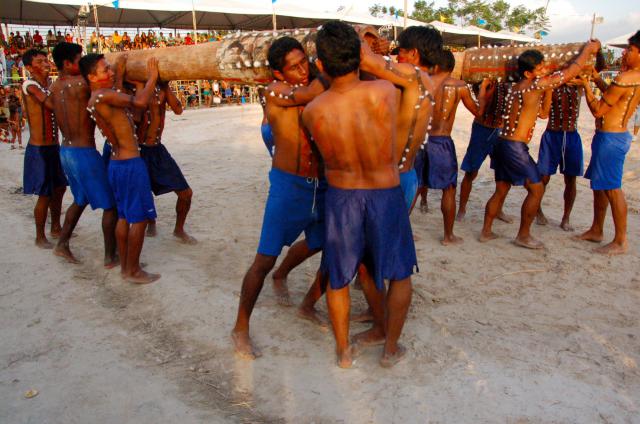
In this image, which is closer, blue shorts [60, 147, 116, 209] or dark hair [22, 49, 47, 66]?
blue shorts [60, 147, 116, 209]

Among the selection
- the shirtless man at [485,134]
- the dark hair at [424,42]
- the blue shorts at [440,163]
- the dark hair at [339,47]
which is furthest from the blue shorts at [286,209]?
the shirtless man at [485,134]

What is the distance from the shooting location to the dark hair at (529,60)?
14.5 ft

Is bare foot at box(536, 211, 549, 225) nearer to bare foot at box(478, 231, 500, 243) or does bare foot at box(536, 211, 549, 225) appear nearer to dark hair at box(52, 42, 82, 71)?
bare foot at box(478, 231, 500, 243)

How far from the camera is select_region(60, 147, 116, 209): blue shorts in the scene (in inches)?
184

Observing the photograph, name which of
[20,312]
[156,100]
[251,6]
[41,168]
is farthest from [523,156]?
[251,6]

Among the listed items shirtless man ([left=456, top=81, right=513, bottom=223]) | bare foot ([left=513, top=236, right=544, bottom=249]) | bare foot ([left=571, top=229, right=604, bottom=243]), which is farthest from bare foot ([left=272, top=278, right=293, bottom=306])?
bare foot ([left=571, top=229, right=604, bottom=243])

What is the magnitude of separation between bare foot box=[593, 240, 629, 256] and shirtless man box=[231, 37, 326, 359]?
3.25 metres

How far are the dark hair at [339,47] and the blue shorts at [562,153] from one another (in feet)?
13.0

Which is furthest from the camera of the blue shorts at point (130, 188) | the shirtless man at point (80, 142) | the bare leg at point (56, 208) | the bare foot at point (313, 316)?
the bare leg at point (56, 208)

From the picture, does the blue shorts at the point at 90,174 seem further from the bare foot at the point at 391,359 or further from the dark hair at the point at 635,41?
the dark hair at the point at 635,41

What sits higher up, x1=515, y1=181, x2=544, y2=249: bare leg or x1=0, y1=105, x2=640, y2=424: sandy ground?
x1=515, y1=181, x2=544, y2=249: bare leg

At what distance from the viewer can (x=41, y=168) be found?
5387 millimetres

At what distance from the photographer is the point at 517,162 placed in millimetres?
5074

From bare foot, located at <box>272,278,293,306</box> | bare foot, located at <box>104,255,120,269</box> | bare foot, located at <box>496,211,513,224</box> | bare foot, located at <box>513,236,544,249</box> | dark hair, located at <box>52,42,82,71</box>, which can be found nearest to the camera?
bare foot, located at <box>272,278,293,306</box>
